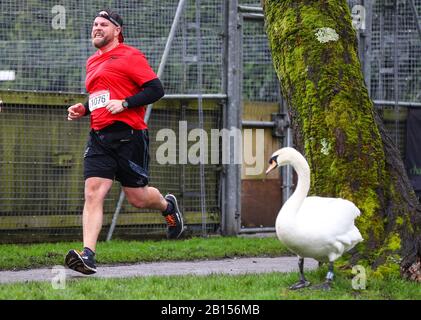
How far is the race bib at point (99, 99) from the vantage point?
7965 mm

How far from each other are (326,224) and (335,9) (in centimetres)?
237

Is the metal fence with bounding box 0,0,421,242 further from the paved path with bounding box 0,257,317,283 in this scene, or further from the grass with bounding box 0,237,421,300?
the paved path with bounding box 0,257,317,283

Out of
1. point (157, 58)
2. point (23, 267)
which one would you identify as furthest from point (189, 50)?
point (23, 267)

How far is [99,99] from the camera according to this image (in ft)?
26.2

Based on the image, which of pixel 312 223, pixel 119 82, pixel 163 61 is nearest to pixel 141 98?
pixel 119 82

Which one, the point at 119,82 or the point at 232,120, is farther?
the point at 232,120

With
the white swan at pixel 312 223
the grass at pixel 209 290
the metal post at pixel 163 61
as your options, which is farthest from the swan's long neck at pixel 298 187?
the metal post at pixel 163 61

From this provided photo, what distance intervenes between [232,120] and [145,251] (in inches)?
112

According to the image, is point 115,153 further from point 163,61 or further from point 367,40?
point 367,40

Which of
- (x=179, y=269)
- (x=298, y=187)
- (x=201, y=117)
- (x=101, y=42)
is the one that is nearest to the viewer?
(x=298, y=187)

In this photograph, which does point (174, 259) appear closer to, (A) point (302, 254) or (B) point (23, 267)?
(B) point (23, 267)

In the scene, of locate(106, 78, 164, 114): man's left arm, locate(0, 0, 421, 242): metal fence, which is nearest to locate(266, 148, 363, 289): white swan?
locate(106, 78, 164, 114): man's left arm

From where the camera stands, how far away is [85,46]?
11.8 metres
